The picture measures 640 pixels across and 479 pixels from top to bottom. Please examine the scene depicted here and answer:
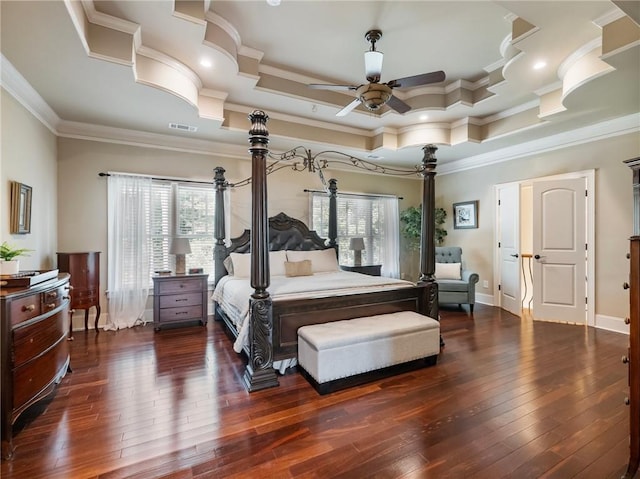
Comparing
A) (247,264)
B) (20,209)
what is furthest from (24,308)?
(247,264)

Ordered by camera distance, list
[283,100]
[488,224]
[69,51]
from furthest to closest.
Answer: [488,224]
[283,100]
[69,51]

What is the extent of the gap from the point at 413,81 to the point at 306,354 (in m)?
2.59

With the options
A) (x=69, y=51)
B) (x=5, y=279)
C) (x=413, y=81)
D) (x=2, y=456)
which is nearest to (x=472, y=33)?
(x=413, y=81)

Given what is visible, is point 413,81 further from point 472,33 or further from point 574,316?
point 574,316

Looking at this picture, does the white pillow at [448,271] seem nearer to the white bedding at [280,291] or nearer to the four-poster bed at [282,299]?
the four-poster bed at [282,299]

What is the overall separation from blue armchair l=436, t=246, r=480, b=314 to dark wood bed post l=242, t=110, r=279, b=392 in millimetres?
3510

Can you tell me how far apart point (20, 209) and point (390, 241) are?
5.57 meters

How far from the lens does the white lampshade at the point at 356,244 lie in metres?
5.76

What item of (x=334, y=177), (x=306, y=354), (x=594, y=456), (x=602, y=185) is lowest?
(x=594, y=456)

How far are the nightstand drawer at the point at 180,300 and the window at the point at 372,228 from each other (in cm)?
274

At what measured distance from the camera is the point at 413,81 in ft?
8.80

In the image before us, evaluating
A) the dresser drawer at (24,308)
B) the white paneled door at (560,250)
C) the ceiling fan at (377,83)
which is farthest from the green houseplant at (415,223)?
the dresser drawer at (24,308)

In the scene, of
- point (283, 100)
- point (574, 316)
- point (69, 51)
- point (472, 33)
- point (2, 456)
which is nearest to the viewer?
point (2, 456)

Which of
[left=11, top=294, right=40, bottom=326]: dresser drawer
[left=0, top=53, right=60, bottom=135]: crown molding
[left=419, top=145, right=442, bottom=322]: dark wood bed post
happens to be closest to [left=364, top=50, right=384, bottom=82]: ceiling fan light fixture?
[left=419, top=145, right=442, bottom=322]: dark wood bed post
